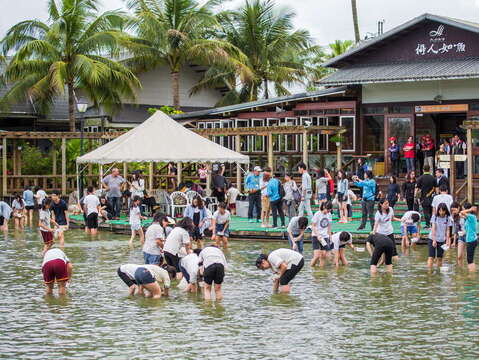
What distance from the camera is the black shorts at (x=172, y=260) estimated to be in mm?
15914

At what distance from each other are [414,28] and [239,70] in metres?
12.1

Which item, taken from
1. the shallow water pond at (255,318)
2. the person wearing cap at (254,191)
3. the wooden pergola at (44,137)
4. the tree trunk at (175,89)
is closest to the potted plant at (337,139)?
the person wearing cap at (254,191)

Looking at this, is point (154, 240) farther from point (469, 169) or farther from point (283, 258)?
point (469, 169)

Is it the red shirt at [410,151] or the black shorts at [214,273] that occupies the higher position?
the red shirt at [410,151]

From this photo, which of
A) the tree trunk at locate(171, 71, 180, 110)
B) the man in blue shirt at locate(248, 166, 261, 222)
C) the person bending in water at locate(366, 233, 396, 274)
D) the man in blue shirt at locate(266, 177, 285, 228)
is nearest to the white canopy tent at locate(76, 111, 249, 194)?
the man in blue shirt at locate(248, 166, 261, 222)

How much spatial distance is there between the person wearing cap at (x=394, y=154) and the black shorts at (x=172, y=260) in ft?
55.0

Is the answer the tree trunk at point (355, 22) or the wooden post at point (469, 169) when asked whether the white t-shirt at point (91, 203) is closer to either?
the wooden post at point (469, 169)

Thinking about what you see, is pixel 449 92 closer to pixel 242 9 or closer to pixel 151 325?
pixel 242 9

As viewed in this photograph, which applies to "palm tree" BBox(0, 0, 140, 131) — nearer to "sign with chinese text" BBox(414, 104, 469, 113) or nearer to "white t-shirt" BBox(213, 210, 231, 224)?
"sign with chinese text" BBox(414, 104, 469, 113)

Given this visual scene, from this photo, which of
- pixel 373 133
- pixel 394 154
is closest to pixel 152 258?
pixel 394 154

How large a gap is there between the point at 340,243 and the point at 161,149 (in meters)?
10.4

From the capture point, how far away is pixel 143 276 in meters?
14.8

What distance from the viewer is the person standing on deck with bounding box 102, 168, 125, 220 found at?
2830 centimetres

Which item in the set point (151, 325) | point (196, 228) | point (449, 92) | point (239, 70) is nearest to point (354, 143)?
point (449, 92)
